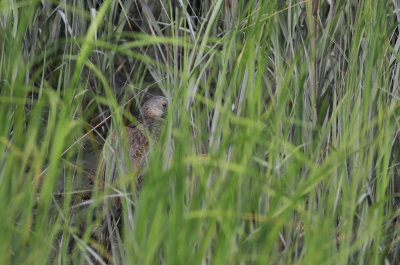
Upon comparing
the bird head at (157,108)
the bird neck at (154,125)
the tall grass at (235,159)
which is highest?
the tall grass at (235,159)

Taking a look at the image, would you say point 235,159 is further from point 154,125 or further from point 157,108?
point 154,125

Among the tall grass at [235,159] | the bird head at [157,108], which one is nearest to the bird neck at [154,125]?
the bird head at [157,108]

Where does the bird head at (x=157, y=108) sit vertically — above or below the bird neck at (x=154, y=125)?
above

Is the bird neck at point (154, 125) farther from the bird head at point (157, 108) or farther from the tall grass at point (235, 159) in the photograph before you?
the tall grass at point (235, 159)

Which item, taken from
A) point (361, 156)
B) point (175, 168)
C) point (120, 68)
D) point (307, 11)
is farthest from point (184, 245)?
point (120, 68)

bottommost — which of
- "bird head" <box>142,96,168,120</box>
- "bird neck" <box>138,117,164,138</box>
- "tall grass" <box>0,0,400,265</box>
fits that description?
"bird neck" <box>138,117,164,138</box>

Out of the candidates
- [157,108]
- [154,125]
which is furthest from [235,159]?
[154,125]

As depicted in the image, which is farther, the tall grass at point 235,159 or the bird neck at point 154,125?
the bird neck at point 154,125

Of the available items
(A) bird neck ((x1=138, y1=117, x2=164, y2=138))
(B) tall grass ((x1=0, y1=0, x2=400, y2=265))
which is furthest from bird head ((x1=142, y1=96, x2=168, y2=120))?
(B) tall grass ((x1=0, y1=0, x2=400, y2=265))

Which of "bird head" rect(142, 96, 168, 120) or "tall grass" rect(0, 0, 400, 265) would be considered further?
"bird head" rect(142, 96, 168, 120)

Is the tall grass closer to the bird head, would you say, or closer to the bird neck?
the bird head

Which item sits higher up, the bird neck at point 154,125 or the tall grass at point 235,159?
the tall grass at point 235,159

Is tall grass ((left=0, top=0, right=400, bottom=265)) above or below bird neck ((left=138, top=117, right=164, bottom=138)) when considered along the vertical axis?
above

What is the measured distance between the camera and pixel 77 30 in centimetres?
227
